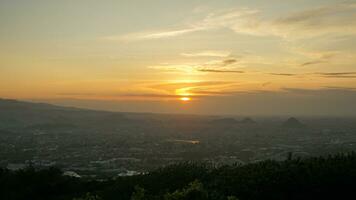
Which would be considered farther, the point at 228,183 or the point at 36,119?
the point at 36,119

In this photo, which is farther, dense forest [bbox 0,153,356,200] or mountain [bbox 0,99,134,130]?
mountain [bbox 0,99,134,130]

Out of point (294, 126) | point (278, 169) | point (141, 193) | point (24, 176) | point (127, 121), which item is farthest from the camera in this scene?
point (127, 121)

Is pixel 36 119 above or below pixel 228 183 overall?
below

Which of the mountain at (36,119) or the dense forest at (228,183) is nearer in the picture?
the dense forest at (228,183)

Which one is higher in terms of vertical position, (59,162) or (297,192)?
(297,192)

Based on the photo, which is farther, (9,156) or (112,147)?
(112,147)

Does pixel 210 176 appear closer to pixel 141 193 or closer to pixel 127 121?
pixel 141 193

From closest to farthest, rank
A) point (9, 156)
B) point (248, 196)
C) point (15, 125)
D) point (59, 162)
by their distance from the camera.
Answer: point (248, 196) < point (59, 162) < point (9, 156) < point (15, 125)

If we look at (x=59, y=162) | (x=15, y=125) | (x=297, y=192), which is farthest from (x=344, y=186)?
(x=15, y=125)
